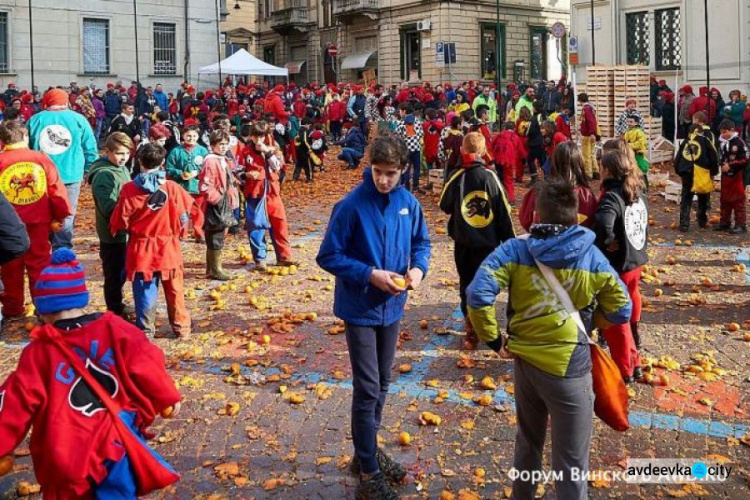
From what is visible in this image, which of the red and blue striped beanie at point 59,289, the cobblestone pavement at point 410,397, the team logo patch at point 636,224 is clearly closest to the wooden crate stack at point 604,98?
the cobblestone pavement at point 410,397

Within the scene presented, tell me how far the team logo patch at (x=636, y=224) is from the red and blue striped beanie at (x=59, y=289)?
3.97 meters

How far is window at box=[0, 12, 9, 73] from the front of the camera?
3194 centimetres

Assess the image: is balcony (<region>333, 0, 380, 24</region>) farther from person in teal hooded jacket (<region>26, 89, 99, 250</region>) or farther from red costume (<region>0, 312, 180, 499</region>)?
red costume (<region>0, 312, 180, 499</region>)

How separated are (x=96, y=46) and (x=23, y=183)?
29944mm

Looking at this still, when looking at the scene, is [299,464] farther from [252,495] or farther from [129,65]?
[129,65]

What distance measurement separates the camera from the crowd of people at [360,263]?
10.2ft

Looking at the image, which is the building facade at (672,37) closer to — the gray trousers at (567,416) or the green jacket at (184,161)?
the green jacket at (184,161)

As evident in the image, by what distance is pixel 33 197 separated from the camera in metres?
7.37

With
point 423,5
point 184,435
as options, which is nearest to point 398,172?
point 184,435

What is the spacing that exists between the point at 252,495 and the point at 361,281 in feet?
4.53

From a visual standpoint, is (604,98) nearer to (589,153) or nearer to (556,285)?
(589,153)

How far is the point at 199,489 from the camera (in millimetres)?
4465

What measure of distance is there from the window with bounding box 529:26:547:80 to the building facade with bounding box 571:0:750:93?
14.7 metres

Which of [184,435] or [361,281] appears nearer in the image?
[361,281]
